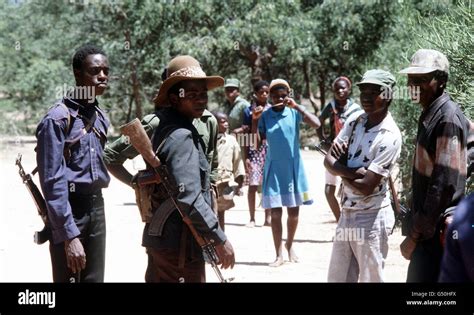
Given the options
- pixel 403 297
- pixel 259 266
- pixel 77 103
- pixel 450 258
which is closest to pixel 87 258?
pixel 77 103

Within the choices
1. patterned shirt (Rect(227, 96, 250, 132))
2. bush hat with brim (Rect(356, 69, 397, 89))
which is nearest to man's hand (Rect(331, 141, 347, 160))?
bush hat with brim (Rect(356, 69, 397, 89))

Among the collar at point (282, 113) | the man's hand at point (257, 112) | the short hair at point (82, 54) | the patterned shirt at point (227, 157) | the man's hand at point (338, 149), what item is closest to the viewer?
the short hair at point (82, 54)

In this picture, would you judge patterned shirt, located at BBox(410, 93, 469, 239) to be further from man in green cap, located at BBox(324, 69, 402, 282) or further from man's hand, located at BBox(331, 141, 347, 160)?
man's hand, located at BBox(331, 141, 347, 160)

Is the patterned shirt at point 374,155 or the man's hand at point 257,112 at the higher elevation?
the man's hand at point 257,112

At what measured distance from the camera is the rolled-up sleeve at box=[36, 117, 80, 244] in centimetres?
423

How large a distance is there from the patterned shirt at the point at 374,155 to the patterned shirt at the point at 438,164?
54 centimetres

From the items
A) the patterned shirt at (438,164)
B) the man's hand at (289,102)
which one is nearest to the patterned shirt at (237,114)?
the man's hand at (289,102)

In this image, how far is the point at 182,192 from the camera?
4.05m

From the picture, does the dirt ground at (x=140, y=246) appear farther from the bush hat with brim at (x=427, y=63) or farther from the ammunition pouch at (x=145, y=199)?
the bush hat with brim at (x=427, y=63)

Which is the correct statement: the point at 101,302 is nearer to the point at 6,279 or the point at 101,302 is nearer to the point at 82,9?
the point at 6,279

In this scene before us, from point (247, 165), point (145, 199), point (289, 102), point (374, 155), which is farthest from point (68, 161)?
point (247, 165)

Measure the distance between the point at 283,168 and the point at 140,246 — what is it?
6.20 ft

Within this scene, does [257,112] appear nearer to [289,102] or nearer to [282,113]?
[282,113]

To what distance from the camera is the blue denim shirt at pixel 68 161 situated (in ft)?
13.9
